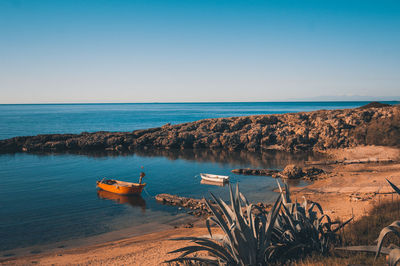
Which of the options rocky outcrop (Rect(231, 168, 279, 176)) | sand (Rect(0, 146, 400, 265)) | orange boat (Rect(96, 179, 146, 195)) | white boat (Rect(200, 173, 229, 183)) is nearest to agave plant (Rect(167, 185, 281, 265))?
sand (Rect(0, 146, 400, 265))

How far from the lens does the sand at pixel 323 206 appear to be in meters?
12.2

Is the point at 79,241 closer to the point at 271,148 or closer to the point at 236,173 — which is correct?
the point at 236,173

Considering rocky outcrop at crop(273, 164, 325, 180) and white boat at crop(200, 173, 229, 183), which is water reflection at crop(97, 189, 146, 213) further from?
rocky outcrop at crop(273, 164, 325, 180)

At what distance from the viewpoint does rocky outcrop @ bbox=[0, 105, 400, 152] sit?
39.9 metres

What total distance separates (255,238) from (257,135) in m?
40.4

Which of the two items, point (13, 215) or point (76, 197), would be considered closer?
point (13, 215)

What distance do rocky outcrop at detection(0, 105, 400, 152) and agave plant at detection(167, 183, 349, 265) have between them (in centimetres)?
3568

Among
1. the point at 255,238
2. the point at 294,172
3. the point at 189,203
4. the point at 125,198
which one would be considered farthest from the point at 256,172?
the point at 255,238

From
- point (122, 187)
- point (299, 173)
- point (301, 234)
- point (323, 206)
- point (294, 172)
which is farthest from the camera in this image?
point (299, 173)

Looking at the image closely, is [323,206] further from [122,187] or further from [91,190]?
[91,190]

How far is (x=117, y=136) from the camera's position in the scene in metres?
50.7

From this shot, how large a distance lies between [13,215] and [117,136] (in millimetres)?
32128

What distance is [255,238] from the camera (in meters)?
5.97

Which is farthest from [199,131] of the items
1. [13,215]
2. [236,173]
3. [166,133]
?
[13,215]
